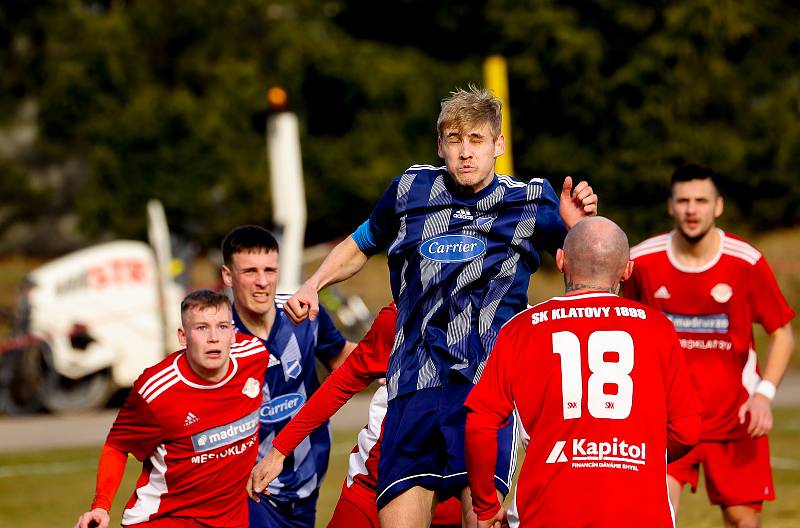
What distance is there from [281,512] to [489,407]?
2.14 metres

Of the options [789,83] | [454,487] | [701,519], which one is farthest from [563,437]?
[789,83]

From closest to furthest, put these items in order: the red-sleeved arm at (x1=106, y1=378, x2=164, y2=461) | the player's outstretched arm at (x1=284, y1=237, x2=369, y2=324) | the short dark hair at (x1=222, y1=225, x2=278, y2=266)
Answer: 1. the player's outstretched arm at (x1=284, y1=237, x2=369, y2=324)
2. the red-sleeved arm at (x1=106, y1=378, x2=164, y2=461)
3. the short dark hair at (x1=222, y1=225, x2=278, y2=266)

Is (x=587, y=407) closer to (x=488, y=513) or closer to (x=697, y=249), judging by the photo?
(x=488, y=513)

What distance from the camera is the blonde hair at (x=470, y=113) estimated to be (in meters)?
4.95

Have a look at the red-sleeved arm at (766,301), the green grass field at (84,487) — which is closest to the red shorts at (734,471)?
the red-sleeved arm at (766,301)

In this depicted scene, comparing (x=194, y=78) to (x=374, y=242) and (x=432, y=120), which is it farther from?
(x=374, y=242)

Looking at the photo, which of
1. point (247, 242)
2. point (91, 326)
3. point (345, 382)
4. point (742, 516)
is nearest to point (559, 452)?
point (345, 382)

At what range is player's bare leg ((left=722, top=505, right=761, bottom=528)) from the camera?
7457mm

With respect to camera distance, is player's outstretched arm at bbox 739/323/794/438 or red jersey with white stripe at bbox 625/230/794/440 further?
red jersey with white stripe at bbox 625/230/794/440

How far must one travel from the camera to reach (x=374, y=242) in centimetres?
535

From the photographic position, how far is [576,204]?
5008 millimetres

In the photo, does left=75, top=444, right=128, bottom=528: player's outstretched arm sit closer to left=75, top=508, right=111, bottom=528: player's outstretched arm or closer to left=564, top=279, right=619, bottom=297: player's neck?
left=75, top=508, right=111, bottom=528: player's outstretched arm

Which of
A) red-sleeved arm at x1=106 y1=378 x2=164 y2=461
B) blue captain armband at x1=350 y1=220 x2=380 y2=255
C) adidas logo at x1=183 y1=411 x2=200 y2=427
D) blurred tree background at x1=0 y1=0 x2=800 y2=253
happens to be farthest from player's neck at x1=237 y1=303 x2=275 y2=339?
blurred tree background at x1=0 y1=0 x2=800 y2=253

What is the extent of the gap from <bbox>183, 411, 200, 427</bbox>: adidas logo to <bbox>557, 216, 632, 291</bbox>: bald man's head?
1.93 meters
